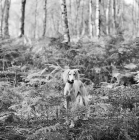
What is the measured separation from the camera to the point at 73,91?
4188mm

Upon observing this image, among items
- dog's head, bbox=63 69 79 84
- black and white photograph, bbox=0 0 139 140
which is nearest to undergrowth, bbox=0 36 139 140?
black and white photograph, bbox=0 0 139 140

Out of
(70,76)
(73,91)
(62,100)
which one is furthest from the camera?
(62,100)

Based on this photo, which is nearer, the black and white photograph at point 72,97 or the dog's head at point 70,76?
the dog's head at point 70,76

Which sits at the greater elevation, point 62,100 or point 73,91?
point 73,91

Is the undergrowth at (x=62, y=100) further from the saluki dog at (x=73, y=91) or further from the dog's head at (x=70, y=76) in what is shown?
the dog's head at (x=70, y=76)

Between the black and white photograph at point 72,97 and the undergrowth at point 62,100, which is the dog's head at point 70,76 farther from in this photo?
the undergrowth at point 62,100

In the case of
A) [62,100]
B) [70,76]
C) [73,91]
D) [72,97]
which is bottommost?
[62,100]

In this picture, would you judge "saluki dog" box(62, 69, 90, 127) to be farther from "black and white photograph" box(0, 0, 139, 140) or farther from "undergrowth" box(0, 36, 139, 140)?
"undergrowth" box(0, 36, 139, 140)

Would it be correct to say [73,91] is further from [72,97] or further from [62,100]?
[62,100]

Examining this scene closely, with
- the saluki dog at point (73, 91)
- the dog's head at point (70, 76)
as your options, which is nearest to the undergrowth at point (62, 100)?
the saluki dog at point (73, 91)

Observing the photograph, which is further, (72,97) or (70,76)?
(72,97)

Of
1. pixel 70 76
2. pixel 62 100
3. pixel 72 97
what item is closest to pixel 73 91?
pixel 72 97

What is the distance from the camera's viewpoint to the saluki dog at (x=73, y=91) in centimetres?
406

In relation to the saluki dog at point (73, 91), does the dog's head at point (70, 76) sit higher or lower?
higher
